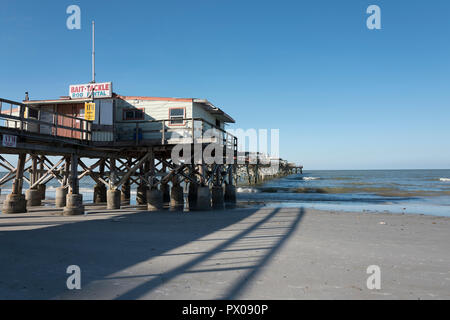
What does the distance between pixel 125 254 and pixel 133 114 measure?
1228 centimetres

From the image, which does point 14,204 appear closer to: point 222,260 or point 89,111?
point 89,111

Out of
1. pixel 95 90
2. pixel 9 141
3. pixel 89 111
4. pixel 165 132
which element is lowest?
pixel 9 141

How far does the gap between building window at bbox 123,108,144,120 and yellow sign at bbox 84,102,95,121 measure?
1712 millimetres

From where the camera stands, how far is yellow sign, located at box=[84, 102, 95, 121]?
55.2 feet

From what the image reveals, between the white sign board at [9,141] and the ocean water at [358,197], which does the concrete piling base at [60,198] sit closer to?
the white sign board at [9,141]

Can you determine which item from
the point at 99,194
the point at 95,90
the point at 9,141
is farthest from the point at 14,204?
the point at 99,194

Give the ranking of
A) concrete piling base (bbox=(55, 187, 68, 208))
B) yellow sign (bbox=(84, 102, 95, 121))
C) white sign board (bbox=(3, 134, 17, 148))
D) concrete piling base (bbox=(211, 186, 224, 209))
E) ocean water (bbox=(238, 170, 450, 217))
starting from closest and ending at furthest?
white sign board (bbox=(3, 134, 17, 148)), yellow sign (bbox=(84, 102, 95, 121)), concrete piling base (bbox=(211, 186, 224, 209)), concrete piling base (bbox=(55, 187, 68, 208)), ocean water (bbox=(238, 170, 450, 217))

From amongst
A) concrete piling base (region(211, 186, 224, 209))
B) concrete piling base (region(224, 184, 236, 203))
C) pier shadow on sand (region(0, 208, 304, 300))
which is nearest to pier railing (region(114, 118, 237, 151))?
concrete piling base (region(211, 186, 224, 209))

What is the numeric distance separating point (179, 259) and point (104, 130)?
12.5 m

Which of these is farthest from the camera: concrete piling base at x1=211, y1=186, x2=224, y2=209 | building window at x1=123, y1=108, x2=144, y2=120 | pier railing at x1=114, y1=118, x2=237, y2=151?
concrete piling base at x1=211, y1=186, x2=224, y2=209

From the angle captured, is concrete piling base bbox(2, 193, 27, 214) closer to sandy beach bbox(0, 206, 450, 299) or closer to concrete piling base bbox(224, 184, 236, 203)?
sandy beach bbox(0, 206, 450, 299)

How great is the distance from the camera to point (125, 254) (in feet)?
23.2

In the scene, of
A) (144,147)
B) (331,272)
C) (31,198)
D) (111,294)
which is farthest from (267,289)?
(31,198)
